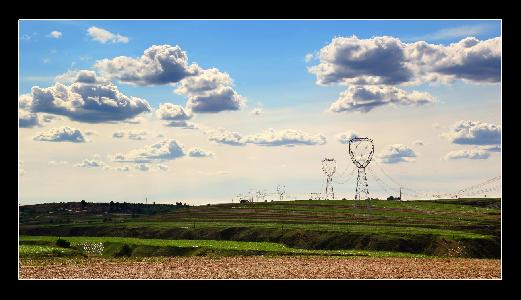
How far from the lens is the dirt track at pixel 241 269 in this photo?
48.1 meters

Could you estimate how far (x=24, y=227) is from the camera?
191625 mm

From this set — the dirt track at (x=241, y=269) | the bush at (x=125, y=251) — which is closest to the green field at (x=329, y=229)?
the bush at (x=125, y=251)

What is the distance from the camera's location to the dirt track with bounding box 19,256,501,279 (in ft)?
158

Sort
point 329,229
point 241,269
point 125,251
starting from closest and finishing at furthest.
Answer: point 241,269 → point 125,251 → point 329,229

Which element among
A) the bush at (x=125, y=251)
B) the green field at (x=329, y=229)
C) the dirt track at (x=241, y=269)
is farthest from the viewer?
the bush at (x=125, y=251)

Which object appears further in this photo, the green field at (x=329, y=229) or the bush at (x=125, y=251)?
the bush at (x=125, y=251)

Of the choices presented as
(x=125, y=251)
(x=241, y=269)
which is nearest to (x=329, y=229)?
(x=125, y=251)

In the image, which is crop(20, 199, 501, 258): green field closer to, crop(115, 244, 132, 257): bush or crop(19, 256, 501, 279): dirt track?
crop(115, 244, 132, 257): bush

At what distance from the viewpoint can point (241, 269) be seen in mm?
52406

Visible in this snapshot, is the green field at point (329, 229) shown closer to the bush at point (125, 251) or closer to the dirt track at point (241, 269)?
the bush at point (125, 251)

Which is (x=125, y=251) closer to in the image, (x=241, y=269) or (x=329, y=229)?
(x=329, y=229)
